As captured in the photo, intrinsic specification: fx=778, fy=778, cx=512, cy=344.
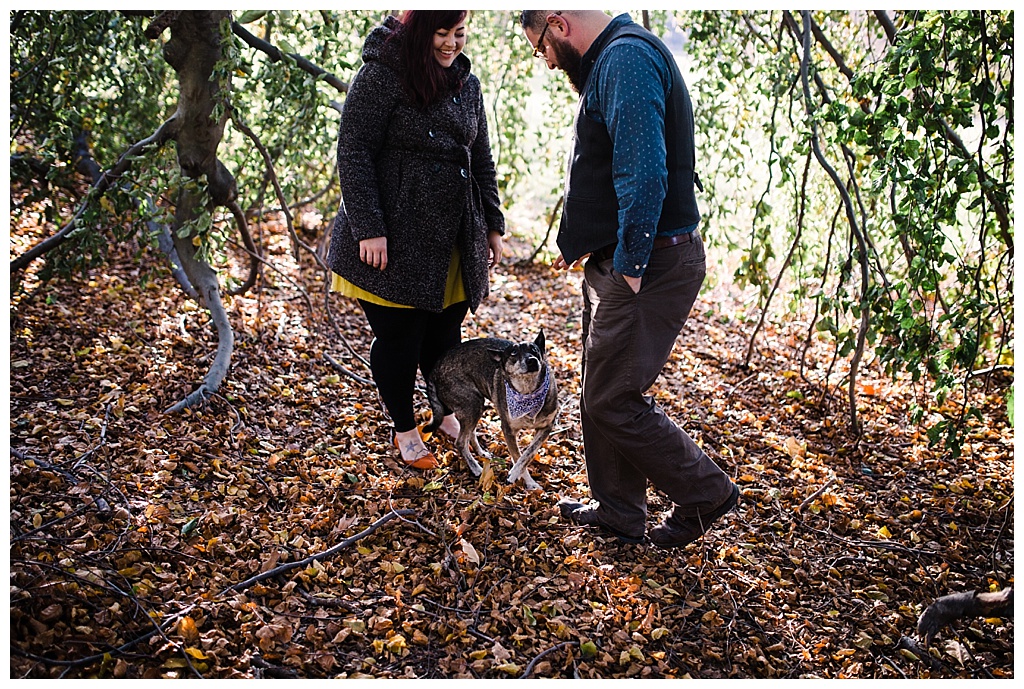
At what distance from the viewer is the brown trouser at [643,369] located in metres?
2.48

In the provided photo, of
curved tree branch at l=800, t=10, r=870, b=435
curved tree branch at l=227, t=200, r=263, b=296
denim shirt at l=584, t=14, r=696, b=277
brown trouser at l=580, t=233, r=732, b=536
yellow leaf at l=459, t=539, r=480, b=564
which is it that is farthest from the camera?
curved tree branch at l=227, t=200, r=263, b=296

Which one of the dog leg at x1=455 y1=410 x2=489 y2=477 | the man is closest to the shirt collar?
the man

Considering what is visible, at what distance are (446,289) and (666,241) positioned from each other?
0.97 metres

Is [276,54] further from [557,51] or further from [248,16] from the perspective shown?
[557,51]

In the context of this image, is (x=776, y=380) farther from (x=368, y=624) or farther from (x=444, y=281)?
(x=368, y=624)

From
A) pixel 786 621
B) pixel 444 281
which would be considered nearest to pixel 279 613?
pixel 444 281

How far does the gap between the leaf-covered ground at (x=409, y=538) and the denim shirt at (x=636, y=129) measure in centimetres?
118

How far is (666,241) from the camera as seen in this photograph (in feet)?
8.05

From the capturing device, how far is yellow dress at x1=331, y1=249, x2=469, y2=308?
2.87 metres

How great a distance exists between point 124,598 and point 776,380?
11.2 feet

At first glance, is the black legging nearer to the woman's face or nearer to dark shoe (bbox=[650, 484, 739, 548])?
the woman's face

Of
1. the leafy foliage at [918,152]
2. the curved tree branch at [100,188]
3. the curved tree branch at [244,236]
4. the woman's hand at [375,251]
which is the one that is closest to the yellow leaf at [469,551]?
the woman's hand at [375,251]

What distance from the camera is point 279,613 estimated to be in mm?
2365

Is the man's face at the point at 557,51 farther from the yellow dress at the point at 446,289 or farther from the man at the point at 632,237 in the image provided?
the yellow dress at the point at 446,289
